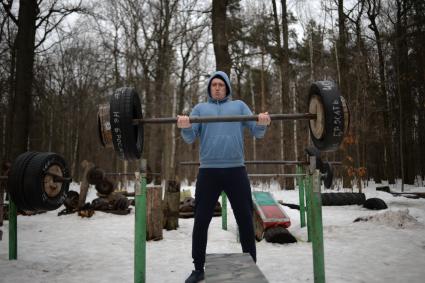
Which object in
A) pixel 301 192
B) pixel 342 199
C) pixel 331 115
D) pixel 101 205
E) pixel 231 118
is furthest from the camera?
pixel 342 199

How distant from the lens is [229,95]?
10.4 ft

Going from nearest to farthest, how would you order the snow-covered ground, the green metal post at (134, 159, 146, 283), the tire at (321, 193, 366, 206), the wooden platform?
the wooden platform
the green metal post at (134, 159, 146, 283)
the snow-covered ground
the tire at (321, 193, 366, 206)

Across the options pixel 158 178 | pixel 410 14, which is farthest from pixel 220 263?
pixel 410 14

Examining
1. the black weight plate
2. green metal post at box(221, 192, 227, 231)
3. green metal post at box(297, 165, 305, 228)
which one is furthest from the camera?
green metal post at box(221, 192, 227, 231)

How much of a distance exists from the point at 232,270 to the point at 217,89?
1.62 m

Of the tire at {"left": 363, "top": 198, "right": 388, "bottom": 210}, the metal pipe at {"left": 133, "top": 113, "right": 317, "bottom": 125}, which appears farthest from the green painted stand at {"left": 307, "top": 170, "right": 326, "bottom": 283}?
the tire at {"left": 363, "top": 198, "right": 388, "bottom": 210}

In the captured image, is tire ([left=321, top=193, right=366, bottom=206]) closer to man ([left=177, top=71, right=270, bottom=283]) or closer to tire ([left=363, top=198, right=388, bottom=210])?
tire ([left=363, top=198, right=388, bottom=210])

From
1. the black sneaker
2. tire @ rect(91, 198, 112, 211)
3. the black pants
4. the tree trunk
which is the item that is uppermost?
the tree trunk

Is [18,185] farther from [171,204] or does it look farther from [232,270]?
[171,204]

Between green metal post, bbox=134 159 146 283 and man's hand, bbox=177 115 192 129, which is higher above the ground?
man's hand, bbox=177 115 192 129

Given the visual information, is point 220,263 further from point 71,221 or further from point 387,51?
point 387,51

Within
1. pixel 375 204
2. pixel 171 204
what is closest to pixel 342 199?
pixel 375 204

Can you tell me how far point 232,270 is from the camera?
2078 millimetres

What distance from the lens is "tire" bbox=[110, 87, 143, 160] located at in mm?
2682
